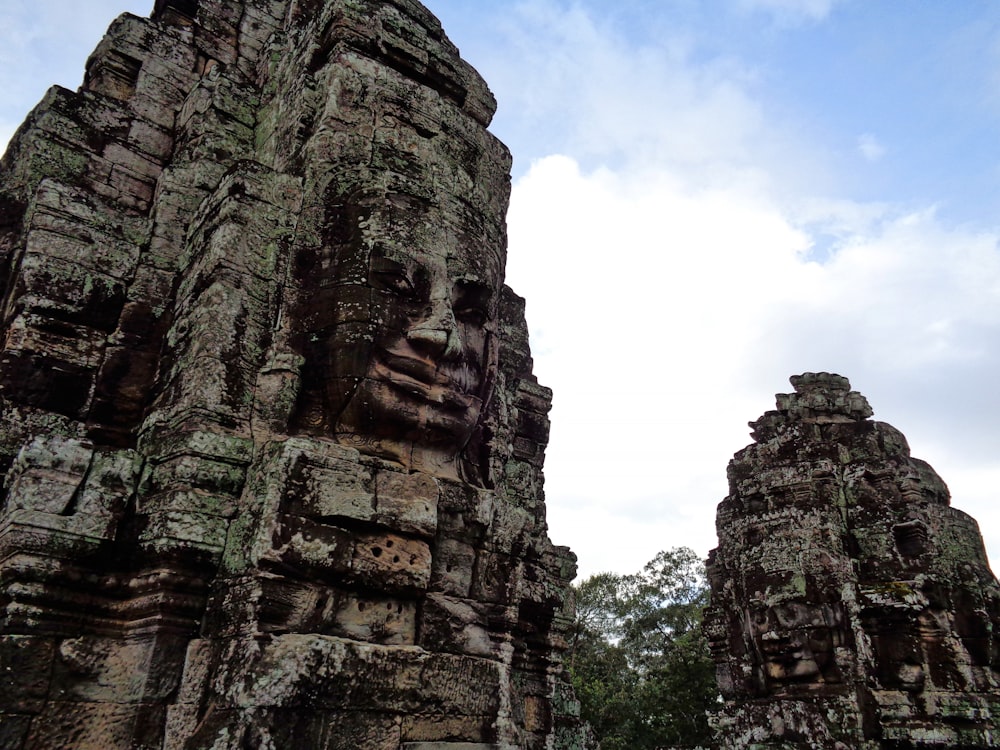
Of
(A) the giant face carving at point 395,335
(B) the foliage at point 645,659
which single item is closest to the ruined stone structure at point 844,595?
(A) the giant face carving at point 395,335

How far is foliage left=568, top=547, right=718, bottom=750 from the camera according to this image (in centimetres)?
2277

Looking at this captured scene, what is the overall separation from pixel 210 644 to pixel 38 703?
2.15 ft

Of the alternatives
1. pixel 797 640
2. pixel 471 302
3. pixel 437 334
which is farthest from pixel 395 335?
pixel 797 640

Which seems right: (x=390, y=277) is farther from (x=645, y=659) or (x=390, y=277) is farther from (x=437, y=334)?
(x=645, y=659)

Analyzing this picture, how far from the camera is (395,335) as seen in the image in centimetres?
373

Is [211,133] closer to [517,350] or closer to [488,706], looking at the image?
[517,350]

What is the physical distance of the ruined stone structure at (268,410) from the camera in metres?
3.05

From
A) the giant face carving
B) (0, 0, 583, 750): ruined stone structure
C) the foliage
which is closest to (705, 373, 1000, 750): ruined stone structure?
(0, 0, 583, 750): ruined stone structure

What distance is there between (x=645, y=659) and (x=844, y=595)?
25.1m

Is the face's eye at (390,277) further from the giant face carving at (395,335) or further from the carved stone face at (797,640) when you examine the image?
the carved stone face at (797,640)

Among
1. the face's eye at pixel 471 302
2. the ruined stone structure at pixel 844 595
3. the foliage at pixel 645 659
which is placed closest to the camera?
the face's eye at pixel 471 302

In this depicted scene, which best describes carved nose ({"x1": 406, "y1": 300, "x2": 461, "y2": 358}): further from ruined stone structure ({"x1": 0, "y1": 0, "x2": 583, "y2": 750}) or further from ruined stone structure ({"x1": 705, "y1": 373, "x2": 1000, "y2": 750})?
ruined stone structure ({"x1": 705, "y1": 373, "x2": 1000, "y2": 750})

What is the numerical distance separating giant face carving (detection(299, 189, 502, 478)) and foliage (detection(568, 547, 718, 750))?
1693 centimetres

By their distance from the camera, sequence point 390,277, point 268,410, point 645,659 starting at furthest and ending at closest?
1. point 645,659
2. point 390,277
3. point 268,410
